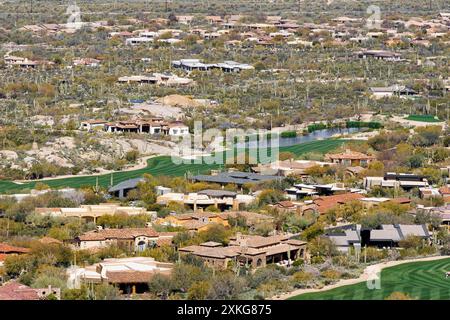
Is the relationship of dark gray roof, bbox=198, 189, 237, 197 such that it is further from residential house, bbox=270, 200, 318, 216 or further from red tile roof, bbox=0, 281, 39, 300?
red tile roof, bbox=0, 281, 39, 300

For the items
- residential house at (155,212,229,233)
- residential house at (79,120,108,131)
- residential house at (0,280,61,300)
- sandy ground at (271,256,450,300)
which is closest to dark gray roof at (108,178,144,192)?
residential house at (155,212,229,233)

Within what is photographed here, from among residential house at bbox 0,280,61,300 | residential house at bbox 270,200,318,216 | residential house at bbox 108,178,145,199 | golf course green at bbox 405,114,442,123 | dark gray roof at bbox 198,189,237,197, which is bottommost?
golf course green at bbox 405,114,442,123

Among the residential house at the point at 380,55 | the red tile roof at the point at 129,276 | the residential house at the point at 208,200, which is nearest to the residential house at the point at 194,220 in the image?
the residential house at the point at 208,200

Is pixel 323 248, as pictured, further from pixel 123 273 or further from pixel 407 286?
pixel 123 273

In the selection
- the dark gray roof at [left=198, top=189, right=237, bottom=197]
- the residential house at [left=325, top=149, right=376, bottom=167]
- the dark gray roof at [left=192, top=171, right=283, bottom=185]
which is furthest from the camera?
the residential house at [left=325, top=149, right=376, bottom=167]

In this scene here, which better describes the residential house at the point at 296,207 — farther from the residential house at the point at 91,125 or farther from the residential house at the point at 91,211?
the residential house at the point at 91,125
